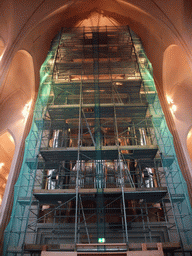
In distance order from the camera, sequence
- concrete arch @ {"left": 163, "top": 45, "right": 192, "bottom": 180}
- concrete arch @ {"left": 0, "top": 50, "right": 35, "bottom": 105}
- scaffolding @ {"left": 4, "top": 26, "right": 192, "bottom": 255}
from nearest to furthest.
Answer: scaffolding @ {"left": 4, "top": 26, "right": 192, "bottom": 255} < concrete arch @ {"left": 163, "top": 45, "right": 192, "bottom": 180} < concrete arch @ {"left": 0, "top": 50, "right": 35, "bottom": 105}

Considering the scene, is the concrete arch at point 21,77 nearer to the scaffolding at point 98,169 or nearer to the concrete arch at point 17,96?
the concrete arch at point 17,96

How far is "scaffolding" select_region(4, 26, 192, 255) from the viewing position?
721 centimetres

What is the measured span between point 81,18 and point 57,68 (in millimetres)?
6315

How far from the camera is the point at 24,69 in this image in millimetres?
12125

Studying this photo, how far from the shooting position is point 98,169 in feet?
26.9

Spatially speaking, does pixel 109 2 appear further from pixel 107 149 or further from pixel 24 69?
pixel 107 149

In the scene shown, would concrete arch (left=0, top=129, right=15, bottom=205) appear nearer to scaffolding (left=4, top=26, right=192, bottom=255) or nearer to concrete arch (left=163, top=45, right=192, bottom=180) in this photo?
scaffolding (left=4, top=26, right=192, bottom=255)

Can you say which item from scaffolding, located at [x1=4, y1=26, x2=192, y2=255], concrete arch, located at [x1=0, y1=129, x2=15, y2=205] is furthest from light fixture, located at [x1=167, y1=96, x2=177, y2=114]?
concrete arch, located at [x1=0, y1=129, x2=15, y2=205]

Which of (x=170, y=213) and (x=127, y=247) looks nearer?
(x=127, y=247)

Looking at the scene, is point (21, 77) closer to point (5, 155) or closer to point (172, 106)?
point (5, 155)

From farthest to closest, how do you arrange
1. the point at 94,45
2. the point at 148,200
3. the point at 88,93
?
the point at 94,45
the point at 88,93
the point at 148,200

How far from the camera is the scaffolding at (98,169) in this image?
284 inches

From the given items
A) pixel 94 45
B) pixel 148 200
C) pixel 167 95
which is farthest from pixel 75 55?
pixel 148 200

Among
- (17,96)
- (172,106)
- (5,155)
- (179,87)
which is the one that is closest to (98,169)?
(172,106)
